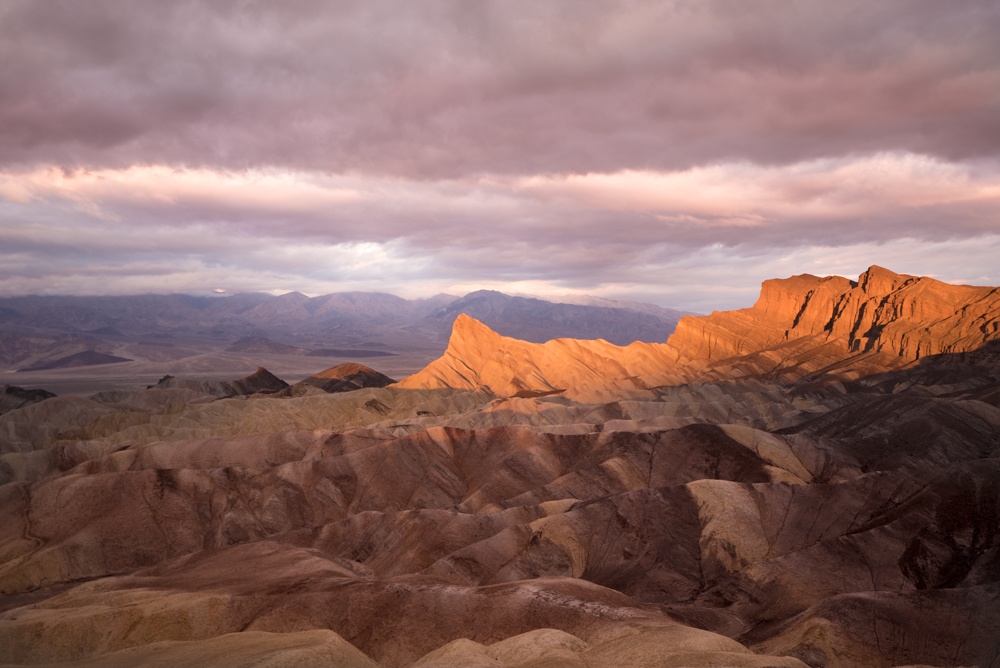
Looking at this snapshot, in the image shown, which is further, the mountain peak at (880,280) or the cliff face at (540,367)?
the mountain peak at (880,280)

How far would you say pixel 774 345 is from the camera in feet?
545

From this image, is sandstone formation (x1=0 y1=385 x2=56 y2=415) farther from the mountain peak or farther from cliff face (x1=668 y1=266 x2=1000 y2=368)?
the mountain peak

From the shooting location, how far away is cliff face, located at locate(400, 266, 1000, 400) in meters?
142

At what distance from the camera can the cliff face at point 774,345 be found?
142375 mm

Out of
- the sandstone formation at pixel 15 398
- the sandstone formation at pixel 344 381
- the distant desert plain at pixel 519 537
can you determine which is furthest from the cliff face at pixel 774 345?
the sandstone formation at pixel 15 398

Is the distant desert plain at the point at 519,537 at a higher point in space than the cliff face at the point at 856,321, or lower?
lower

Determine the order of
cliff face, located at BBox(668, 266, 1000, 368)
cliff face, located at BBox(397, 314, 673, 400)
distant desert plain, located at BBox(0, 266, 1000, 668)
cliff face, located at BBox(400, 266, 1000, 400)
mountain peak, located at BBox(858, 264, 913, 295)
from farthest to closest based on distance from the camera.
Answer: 1. mountain peak, located at BBox(858, 264, 913, 295)
2. cliff face, located at BBox(397, 314, 673, 400)
3. cliff face, located at BBox(400, 266, 1000, 400)
4. cliff face, located at BBox(668, 266, 1000, 368)
5. distant desert plain, located at BBox(0, 266, 1000, 668)

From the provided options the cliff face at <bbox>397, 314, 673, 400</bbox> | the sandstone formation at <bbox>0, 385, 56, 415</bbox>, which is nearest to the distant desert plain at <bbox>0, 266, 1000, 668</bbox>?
the sandstone formation at <bbox>0, 385, 56, 415</bbox>

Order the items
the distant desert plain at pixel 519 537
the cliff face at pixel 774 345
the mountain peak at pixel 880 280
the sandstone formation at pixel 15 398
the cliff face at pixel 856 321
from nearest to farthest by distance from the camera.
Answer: the distant desert plain at pixel 519 537, the cliff face at pixel 856 321, the cliff face at pixel 774 345, the sandstone formation at pixel 15 398, the mountain peak at pixel 880 280

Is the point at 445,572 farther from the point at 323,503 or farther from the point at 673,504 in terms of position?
the point at 323,503

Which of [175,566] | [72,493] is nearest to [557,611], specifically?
[175,566]

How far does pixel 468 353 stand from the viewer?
529 ft

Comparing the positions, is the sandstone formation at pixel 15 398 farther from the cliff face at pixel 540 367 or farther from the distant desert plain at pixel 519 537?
the cliff face at pixel 540 367

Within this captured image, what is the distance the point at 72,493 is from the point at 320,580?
37124 millimetres
